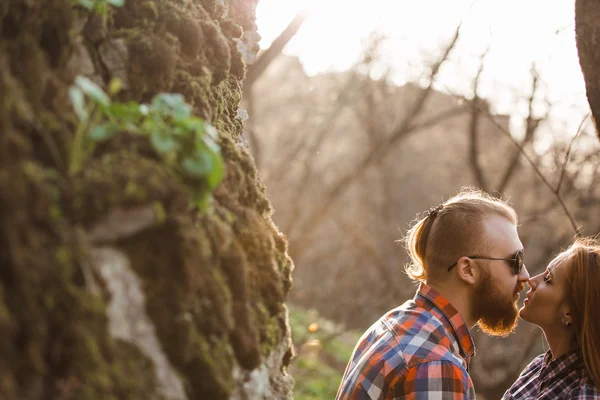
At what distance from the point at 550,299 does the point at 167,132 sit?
2.41 metres

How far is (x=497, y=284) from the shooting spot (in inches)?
118

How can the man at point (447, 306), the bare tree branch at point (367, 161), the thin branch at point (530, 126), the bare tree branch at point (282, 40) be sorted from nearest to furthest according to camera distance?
the man at point (447, 306), the bare tree branch at point (282, 40), the thin branch at point (530, 126), the bare tree branch at point (367, 161)

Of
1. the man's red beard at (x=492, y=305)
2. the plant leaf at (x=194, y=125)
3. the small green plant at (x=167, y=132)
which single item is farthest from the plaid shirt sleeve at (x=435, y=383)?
the plant leaf at (x=194, y=125)

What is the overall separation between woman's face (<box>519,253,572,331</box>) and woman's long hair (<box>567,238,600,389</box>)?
46 millimetres

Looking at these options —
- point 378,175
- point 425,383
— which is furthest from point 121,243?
point 378,175

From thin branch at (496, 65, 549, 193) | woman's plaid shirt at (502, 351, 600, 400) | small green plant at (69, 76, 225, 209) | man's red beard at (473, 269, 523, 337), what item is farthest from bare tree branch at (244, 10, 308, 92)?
small green plant at (69, 76, 225, 209)

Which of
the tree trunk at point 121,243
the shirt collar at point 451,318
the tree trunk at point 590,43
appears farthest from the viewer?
the tree trunk at point 590,43

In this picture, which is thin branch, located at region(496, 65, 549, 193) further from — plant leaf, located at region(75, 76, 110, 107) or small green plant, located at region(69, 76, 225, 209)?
plant leaf, located at region(75, 76, 110, 107)

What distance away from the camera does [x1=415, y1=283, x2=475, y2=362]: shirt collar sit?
2.90 metres

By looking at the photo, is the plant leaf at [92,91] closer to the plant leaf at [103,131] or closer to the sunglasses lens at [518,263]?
the plant leaf at [103,131]

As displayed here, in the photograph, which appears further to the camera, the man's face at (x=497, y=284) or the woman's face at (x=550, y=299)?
the woman's face at (x=550, y=299)

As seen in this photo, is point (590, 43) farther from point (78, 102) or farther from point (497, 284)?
point (78, 102)

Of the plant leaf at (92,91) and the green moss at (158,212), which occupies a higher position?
the plant leaf at (92,91)

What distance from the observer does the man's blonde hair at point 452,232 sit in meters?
3.05
